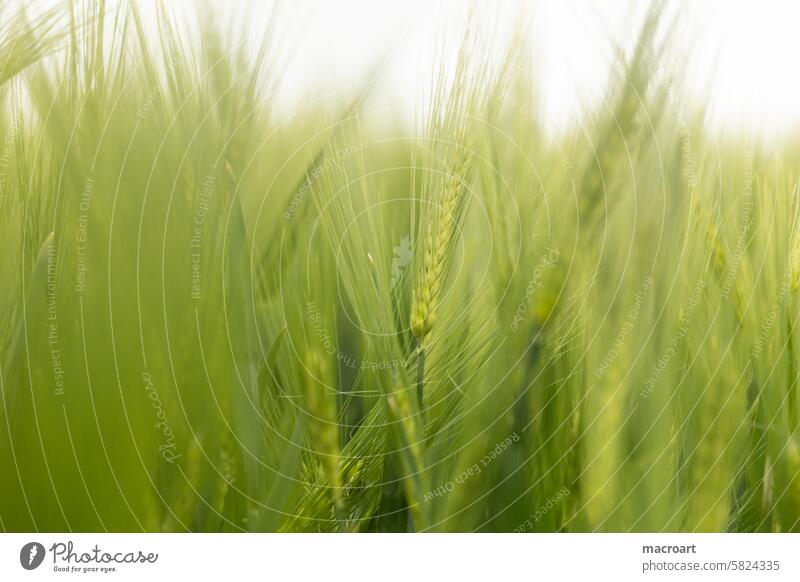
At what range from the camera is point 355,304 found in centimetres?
46

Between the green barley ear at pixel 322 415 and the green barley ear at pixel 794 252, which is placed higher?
the green barley ear at pixel 794 252

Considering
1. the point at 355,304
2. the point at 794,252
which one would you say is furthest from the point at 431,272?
the point at 794,252

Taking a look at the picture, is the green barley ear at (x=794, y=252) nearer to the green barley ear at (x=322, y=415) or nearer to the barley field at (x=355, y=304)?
the barley field at (x=355, y=304)

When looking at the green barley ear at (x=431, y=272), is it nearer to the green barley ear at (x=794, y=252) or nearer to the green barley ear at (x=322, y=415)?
the green barley ear at (x=322, y=415)

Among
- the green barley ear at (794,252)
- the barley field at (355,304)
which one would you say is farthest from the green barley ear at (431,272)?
the green barley ear at (794,252)

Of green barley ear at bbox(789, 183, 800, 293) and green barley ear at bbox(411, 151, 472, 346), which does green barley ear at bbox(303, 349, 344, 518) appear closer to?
green barley ear at bbox(411, 151, 472, 346)

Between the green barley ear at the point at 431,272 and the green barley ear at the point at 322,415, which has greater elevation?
the green barley ear at the point at 431,272

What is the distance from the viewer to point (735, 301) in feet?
1.65

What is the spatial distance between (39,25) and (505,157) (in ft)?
1.22

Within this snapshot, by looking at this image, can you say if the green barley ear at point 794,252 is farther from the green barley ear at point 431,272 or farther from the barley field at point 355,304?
the green barley ear at point 431,272

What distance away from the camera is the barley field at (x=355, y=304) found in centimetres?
44

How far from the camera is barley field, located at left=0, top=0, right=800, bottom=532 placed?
0.44 meters

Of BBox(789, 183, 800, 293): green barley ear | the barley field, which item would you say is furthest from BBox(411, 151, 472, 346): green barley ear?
BBox(789, 183, 800, 293): green barley ear
